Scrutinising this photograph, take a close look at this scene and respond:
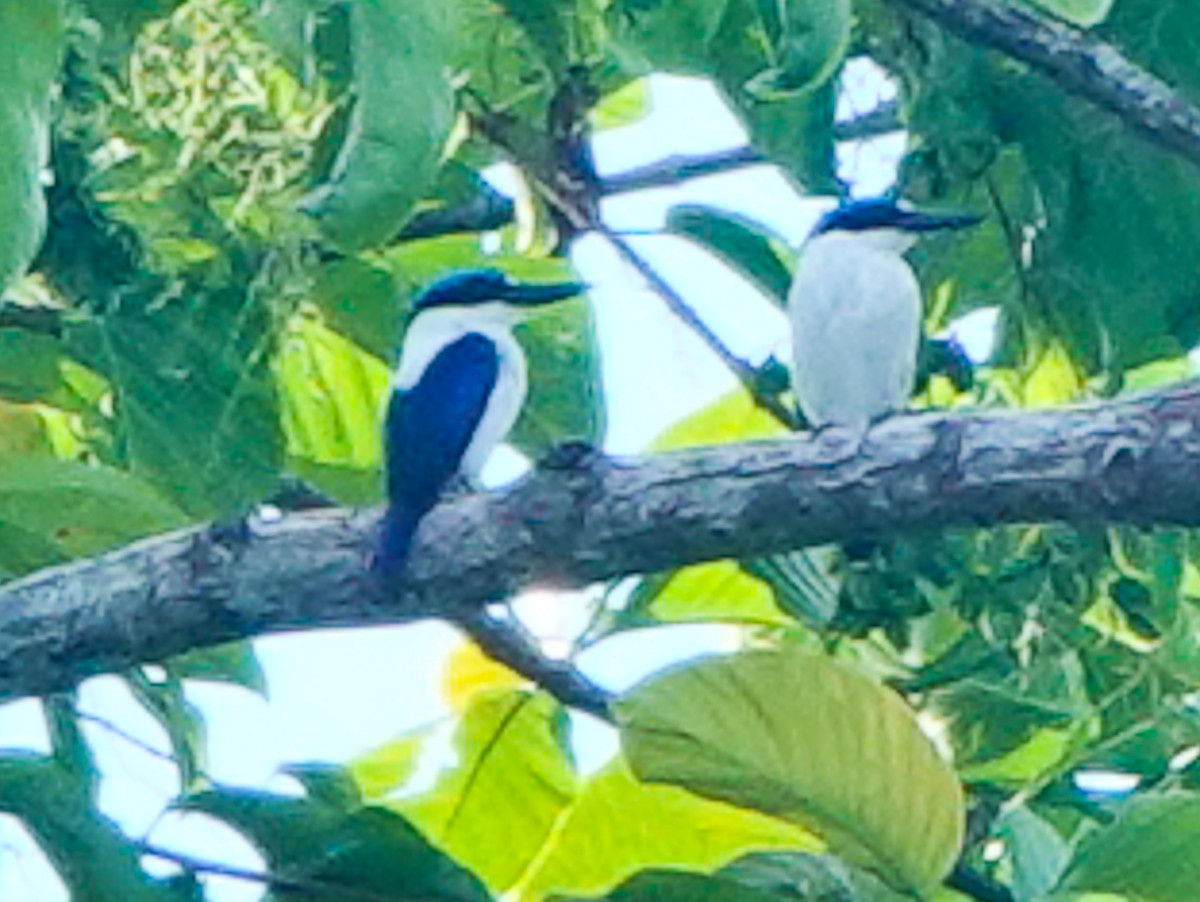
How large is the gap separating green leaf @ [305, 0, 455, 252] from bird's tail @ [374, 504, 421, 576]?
0.43 metres

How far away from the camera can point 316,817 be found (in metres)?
1.60

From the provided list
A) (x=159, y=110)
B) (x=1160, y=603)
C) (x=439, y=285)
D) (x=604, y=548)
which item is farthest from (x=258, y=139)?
(x=439, y=285)

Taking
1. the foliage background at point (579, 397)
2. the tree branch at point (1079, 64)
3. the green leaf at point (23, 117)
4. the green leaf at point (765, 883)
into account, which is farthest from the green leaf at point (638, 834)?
the green leaf at point (23, 117)

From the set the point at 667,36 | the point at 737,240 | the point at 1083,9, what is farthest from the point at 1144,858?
the point at 737,240

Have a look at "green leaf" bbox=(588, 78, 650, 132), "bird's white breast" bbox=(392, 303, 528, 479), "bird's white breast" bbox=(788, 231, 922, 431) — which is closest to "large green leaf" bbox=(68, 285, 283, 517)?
"bird's white breast" bbox=(392, 303, 528, 479)

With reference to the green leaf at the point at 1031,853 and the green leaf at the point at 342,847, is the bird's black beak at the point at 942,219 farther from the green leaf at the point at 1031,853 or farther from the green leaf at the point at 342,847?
the green leaf at the point at 342,847

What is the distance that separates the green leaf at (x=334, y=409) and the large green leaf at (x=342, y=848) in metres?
0.63

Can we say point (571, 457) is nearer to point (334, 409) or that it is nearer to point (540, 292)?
point (540, 292)

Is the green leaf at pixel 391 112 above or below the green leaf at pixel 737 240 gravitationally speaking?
above

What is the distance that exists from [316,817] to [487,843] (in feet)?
1.45

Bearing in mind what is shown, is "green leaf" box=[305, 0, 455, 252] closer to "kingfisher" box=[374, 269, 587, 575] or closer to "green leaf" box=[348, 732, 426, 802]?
"kingfisher" box=[374, 269, 587, 575]

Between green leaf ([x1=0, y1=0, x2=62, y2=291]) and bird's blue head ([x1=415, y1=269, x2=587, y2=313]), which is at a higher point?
green leaf ([x1=0, y1=0, x2=62, y2=291])

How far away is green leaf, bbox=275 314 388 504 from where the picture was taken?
2242 millimetres

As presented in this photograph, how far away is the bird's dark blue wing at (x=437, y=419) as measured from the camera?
2.04m
